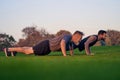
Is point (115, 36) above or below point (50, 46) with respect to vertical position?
above

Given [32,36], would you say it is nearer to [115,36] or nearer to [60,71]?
[115,36]

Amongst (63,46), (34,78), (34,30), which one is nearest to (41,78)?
(34,78)

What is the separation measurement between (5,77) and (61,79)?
56 centimetres

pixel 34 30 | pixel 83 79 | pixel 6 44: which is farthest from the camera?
pixel 34 30

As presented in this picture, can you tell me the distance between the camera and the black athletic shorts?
8753 mm

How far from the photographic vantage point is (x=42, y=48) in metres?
8.80

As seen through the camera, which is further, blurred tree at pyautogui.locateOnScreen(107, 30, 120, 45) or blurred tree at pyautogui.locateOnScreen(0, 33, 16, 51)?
blurred tree at pyautogui.locateOnScreen(107, 30, 120, 45)

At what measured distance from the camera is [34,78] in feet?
9.44

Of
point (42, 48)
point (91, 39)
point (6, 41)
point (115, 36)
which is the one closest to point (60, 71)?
point (91, 39)

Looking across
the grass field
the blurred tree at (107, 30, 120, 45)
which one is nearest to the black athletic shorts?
the grass field

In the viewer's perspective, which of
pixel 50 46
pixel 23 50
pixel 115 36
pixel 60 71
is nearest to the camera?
pixel 60 71

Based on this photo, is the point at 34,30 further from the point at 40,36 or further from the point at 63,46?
the point at 63,46

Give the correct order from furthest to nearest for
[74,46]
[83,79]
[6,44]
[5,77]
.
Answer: [6,44] < [74,46] < [5,77] < [83,79]

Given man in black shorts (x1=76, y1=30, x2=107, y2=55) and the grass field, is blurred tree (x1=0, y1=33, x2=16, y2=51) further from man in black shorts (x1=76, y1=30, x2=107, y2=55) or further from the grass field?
the grass field
